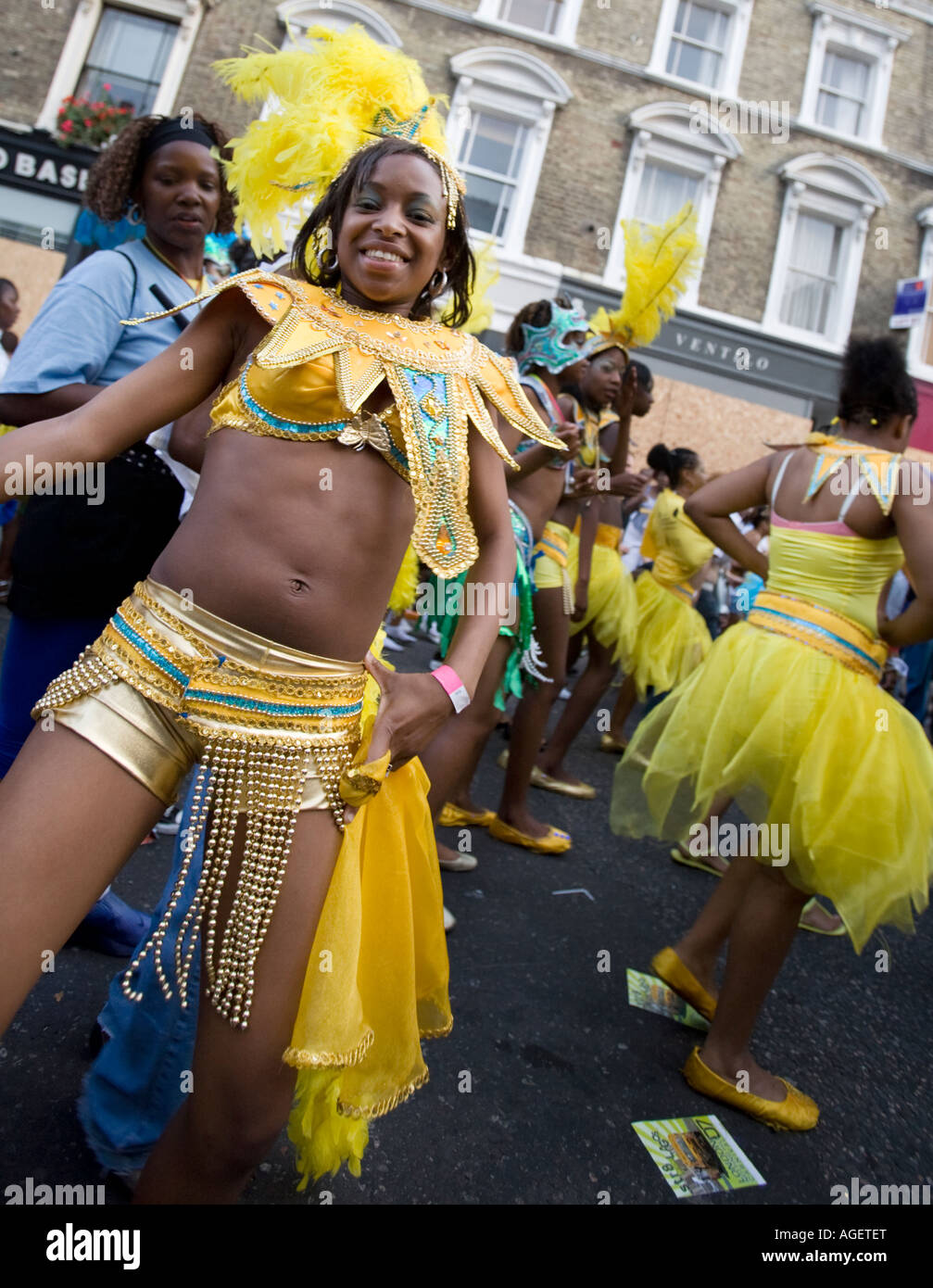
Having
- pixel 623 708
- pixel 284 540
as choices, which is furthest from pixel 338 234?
pixel 623 708

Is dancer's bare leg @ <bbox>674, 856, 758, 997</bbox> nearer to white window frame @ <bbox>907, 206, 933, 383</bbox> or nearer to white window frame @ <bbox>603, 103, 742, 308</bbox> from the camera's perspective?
white window frame @ <bbox>603, 103, 742, 308</bbox>

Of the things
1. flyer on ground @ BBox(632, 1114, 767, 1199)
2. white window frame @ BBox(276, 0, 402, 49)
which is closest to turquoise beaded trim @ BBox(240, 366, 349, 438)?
flyer on ground @ BBox(632, 1114, 767, 1199)

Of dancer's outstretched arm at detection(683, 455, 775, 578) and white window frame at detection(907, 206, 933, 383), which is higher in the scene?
white window frame at detection(907, 206, 933, 383)

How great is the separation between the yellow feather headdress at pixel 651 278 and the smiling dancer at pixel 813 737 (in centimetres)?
154

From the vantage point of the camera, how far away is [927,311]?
1365 cm

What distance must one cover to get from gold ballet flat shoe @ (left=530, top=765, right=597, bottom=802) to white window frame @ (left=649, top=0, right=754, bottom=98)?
13.0 metres

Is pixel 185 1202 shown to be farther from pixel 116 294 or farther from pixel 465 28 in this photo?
pixel 465 28

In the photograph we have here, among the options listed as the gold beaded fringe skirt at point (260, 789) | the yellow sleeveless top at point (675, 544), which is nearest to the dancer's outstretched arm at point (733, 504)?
the gold beaded fringe skirt at point (260, 789)

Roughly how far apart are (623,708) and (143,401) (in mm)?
5071

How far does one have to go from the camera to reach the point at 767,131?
44.1ft

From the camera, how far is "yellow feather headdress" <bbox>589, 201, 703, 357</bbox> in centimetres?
406

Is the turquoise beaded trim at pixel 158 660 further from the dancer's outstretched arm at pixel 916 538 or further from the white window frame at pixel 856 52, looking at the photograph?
the white window frame at pixel 856 52

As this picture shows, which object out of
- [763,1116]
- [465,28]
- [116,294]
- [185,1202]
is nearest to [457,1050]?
[763,1116]

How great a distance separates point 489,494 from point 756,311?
13757 mm
